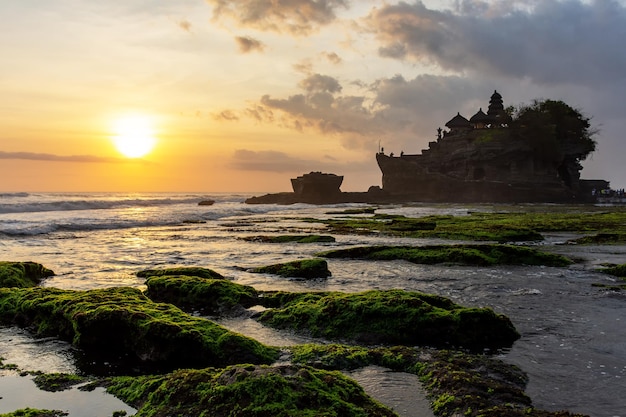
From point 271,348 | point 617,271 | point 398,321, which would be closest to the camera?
point 271,348

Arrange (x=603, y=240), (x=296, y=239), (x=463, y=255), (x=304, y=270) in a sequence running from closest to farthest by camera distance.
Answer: (x=304, y=270)
(x=463, y=255)
(x=603, y=240)
(x=296, y=239)

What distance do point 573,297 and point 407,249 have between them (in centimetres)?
840

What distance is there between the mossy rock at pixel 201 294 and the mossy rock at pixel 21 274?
12.1 feet

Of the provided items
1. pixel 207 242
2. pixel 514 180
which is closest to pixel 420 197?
pixel 514 180

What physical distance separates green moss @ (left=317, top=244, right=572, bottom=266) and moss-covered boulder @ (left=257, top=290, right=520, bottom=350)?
28.4ft

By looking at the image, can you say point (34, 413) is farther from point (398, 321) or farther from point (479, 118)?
point (479, 118)

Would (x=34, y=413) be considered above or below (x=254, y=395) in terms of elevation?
below

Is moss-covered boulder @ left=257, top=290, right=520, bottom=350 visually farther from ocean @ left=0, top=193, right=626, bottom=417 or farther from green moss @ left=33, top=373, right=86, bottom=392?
green moss @ left=33, top=373, right=86, bottom=392

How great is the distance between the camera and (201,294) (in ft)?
37.6

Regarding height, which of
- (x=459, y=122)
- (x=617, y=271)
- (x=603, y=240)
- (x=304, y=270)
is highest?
(x=459, y=122)

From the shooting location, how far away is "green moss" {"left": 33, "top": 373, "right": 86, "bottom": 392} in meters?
6.19

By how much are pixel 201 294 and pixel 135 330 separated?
12.3 feet

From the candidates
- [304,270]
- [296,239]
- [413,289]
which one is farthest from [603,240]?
[304,270]

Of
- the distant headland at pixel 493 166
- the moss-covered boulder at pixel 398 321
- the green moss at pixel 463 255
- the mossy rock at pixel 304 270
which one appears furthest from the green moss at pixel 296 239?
the distant headland at pixel 493 166
